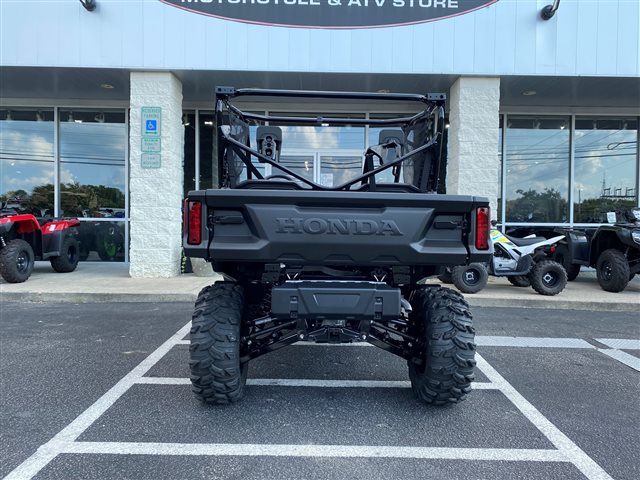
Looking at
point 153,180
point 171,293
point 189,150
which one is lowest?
point 171,293

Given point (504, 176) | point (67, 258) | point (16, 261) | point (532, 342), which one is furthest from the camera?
point (504, 176)

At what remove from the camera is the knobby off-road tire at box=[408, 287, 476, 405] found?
9.85 ft

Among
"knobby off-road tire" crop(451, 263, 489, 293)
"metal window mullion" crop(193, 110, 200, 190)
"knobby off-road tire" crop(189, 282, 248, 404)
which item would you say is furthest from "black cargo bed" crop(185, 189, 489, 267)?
"metal window mullion" crop(193, 110, 200, 190)

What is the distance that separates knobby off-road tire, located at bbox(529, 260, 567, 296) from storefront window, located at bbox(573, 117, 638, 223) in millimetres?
4207

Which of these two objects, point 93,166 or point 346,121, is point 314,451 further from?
point 93,166

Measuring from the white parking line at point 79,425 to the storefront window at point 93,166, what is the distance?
769cm

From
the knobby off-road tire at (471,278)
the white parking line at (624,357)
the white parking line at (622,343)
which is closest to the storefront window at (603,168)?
the knobby off-road tire at (471,278)

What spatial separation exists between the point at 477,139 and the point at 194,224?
265 inches

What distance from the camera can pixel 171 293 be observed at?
22.8 feet

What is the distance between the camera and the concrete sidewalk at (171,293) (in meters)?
6.89

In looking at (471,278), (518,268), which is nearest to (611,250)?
(518,268)

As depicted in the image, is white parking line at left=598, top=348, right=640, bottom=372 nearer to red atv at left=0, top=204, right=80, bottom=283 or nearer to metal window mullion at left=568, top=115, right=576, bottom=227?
metal window mullion at left=568, top=115, right=576, bottom=227

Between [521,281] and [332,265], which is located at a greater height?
[332,265]

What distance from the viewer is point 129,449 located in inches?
104
